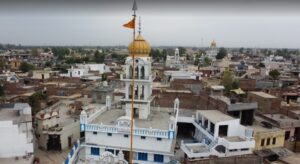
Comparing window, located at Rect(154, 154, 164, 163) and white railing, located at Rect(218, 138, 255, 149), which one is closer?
window, located at Rect(154, 154, 164, 163)

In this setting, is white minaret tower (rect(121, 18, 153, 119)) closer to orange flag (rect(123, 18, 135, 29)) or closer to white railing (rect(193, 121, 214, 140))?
white railing (rect(193, 121, 214, 140))

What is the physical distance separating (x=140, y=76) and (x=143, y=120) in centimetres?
349

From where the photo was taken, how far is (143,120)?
19984mm

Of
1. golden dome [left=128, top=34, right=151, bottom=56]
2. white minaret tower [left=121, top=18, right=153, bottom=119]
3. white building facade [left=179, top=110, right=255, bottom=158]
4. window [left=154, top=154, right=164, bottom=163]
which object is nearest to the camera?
window [left=154, top=154, right=164, bottom=163]

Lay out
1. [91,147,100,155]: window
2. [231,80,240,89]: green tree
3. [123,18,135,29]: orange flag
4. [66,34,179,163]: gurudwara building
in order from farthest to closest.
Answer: [231,80,240,89]: green tree, [91,147,100,155]: window, [66,34,179,163]: gurudwara building, [123,18,135,29]: orange flag

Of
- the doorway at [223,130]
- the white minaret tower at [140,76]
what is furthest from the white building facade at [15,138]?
the doorway at [223,130]

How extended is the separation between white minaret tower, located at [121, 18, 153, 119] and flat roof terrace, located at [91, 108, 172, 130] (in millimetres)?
746

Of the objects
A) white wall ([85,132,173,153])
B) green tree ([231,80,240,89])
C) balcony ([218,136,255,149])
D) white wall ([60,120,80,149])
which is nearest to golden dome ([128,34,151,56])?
white wall ([85,132,173,153])

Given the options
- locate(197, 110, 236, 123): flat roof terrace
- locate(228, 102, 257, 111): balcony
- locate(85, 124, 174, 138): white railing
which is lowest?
locate(85, 124, 174, 138): white railing

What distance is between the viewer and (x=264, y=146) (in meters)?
21.3

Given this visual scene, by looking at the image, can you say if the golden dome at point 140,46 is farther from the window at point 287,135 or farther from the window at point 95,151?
the window at point 287,135

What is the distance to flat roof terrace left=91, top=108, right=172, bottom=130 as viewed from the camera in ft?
62.3

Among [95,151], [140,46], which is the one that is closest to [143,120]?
[95,151]

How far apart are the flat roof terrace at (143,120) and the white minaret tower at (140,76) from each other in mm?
746
